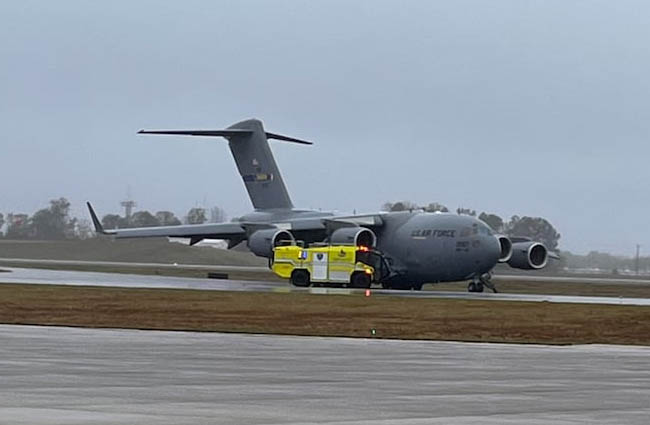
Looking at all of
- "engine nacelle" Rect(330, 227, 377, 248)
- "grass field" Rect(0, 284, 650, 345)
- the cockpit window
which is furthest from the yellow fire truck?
"grass field" Rect(0, 284, 650, 345)

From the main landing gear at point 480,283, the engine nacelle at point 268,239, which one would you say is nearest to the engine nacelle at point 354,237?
the engine nacelle at point 268,239

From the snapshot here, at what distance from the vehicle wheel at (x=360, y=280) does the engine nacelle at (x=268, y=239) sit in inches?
207

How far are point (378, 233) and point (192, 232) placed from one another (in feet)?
31.6

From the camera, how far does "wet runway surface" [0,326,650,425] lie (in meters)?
15.3

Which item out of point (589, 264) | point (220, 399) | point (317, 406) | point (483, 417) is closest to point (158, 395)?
point (220, 399)

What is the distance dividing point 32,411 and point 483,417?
461 cm

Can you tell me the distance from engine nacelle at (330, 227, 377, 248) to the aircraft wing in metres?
6.76

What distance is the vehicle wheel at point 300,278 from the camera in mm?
61344

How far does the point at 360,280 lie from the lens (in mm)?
60750

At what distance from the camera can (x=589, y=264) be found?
529 feet

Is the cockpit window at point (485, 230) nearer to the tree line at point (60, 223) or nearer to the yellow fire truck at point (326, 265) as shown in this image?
the yellow fire truck at point (326, 265)

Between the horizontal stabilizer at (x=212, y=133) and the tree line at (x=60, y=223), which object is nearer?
the horizontal stabilizer at (x=212, y=133)

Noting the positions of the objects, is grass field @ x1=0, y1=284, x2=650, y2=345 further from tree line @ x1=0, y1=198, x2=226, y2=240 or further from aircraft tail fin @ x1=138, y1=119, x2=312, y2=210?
tree line @ x1=0, y1=198, x2=226, y2=240

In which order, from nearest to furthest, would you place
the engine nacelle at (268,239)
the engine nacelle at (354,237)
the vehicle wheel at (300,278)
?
1. the vehicle wheel at (300,278)
2. the engine nacelle at (354,237)
3. the engine nacelle at (268,239)
